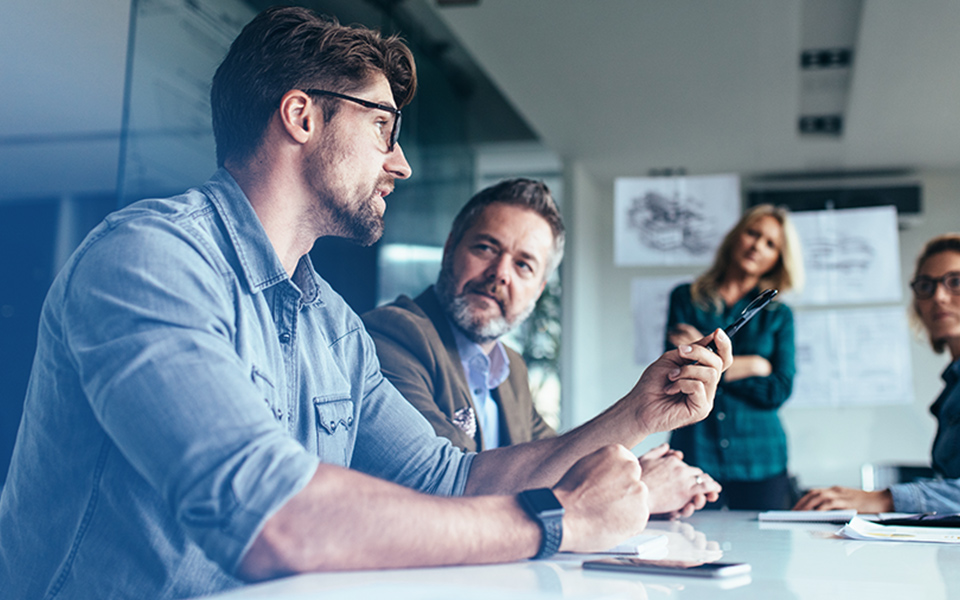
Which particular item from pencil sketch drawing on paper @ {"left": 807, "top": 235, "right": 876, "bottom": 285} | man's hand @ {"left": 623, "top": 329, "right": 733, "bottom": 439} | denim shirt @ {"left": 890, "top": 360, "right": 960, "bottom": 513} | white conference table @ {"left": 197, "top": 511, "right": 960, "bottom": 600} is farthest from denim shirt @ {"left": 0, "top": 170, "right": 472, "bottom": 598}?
pencil sketch drawing on paper @ {"left": 807, "top": 235, "right": 876, "bottom": 285}

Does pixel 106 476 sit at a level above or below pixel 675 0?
below

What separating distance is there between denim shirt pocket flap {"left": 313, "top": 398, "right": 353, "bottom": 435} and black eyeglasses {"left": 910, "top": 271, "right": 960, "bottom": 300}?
71.8 inches

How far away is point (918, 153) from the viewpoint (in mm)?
4156

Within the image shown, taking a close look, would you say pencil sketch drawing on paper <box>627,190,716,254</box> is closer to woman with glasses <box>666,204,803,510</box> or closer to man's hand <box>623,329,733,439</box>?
woman with glasses <box>666,204,803,510</box>

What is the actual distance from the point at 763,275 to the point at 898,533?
1740 millimetres

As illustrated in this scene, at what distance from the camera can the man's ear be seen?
108 cm

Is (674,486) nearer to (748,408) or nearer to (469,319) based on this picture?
(469,319)

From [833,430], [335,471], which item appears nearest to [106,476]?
[335,471]

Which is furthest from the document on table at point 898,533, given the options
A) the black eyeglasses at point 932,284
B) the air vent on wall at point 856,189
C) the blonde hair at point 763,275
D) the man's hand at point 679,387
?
the air vent on wall at point 856,189

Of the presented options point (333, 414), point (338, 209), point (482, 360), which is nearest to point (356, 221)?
point (338, 209)

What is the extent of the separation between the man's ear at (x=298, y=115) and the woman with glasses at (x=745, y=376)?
174 cm

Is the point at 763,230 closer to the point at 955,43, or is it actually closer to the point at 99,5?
the point at 955,43

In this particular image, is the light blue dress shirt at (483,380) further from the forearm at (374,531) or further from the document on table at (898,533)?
the forearm at (374,531)

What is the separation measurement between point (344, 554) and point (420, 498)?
9 cm
